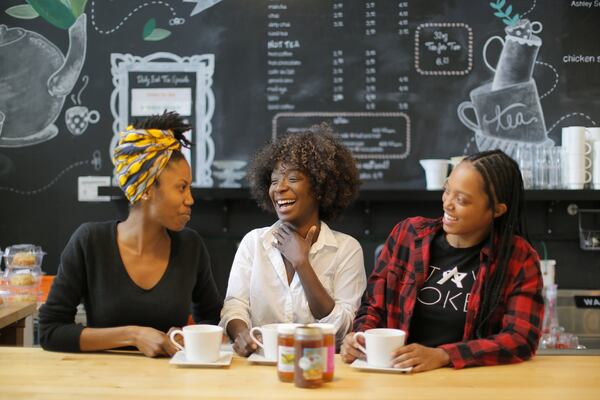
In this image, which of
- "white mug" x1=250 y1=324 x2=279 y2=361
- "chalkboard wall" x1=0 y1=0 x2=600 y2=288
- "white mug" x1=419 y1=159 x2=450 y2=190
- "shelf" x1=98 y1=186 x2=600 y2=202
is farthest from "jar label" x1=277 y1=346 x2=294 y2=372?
A: "chalkboard wall" x1=0 y1=0 x2=600 y2=288

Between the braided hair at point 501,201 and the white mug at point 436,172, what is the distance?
183 cm

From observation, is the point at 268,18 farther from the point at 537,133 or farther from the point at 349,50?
the point at 537,133

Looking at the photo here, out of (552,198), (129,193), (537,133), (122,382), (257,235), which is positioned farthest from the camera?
(537,133)

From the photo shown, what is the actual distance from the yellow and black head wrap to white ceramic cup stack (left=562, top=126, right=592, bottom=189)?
8.28 feet

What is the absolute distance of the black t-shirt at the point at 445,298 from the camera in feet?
6.23

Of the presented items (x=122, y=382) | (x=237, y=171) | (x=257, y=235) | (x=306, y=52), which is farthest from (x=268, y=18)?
(x=122, y=382)

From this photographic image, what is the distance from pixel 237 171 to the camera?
4.07 m

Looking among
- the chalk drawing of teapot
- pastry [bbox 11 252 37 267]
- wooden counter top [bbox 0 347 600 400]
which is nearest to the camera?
wooden counter top [bbox 0 347 600 400]

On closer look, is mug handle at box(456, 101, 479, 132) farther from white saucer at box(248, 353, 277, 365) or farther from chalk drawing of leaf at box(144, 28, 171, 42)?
white saucer at box(248, 353, 277, 365)

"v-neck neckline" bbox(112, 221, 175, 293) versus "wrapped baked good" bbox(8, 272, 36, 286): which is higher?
"v-neck neckline" bbox(112, 221, 175, 293)

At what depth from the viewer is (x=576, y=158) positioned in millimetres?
3750

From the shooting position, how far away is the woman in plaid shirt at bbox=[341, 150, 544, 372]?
1.80 m

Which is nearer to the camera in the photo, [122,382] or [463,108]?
[122,382]

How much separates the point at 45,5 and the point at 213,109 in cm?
116
